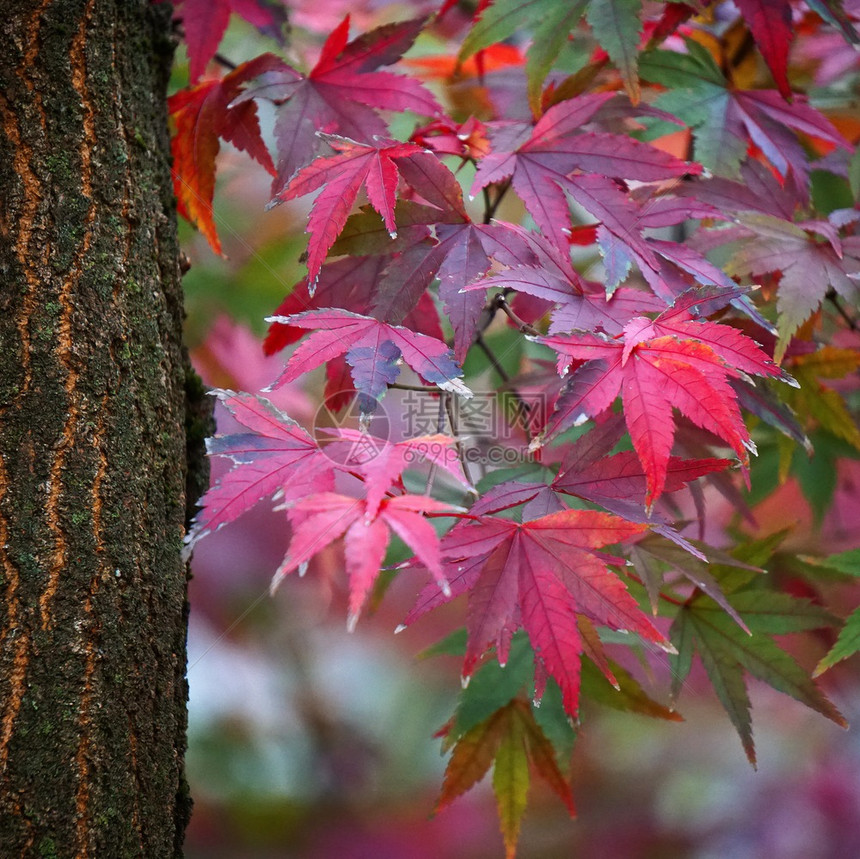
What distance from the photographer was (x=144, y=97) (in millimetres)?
694

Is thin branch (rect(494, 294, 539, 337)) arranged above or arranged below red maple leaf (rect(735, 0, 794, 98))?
below

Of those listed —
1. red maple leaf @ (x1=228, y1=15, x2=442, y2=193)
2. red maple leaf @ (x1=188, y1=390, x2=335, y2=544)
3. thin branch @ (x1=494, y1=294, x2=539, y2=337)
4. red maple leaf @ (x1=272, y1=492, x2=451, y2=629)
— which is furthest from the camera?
red maple leaf @ (x1=228, y1=15, x2=442, y2=193)

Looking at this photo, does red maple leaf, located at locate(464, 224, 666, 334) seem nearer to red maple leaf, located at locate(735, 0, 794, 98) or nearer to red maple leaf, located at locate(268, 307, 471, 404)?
red maple leaf, located at locate(268, 307, 471, 404)

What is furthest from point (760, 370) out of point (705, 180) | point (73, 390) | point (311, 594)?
point (311, 594)

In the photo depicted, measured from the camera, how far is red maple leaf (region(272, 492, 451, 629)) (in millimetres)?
449

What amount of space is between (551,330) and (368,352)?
0.50ft

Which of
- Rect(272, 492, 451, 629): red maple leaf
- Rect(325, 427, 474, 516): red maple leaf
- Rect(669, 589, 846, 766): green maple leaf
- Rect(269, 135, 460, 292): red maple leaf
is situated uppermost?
Rect(269, 135, 460, 292): red maple leaf

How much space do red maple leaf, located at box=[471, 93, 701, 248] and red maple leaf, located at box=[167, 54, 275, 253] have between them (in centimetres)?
27

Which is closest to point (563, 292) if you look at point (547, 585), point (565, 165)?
point (565, 165)

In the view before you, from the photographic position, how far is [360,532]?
0.47 m

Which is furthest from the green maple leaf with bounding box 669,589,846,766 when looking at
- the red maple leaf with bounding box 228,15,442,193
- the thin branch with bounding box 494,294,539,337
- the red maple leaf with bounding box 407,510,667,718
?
the red maple leaf with bounding box 228,15,442,193

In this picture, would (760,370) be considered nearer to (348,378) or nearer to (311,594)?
(348,378)

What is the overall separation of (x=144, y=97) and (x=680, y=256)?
1.76 ft

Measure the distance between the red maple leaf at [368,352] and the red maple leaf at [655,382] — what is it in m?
0.09
